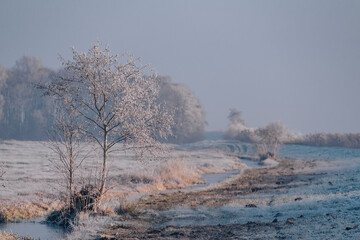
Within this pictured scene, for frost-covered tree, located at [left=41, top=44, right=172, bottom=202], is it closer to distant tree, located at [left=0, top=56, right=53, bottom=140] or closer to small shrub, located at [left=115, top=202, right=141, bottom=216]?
small shrub, located at [left=115, top=202, right=141, bottom=216]

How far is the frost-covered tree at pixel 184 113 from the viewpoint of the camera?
8612 cm

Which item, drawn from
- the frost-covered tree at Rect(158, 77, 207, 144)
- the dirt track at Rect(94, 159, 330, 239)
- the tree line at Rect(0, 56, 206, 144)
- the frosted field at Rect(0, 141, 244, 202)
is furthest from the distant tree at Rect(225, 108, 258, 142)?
the dirt track at Rect(94, 159, 330, 239)

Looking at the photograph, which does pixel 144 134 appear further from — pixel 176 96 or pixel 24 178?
pixel 176 96

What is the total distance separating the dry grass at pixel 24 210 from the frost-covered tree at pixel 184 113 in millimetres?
65400

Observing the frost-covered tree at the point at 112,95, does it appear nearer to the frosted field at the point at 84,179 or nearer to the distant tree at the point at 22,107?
the frosted field at the point at 84,179

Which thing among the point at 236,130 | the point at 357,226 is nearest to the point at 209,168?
the point at 357,226

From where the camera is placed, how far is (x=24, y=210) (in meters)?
17.2

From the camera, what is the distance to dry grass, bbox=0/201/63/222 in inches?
649

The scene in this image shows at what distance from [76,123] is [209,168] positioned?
25.0m

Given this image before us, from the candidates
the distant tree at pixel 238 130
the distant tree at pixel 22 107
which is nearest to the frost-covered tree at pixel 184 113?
the distant tree at pixel 238 130

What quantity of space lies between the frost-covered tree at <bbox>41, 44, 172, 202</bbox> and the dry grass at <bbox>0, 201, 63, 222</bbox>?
2.90m

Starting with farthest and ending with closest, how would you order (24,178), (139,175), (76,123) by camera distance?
(139,175), (24,178), (76,123)

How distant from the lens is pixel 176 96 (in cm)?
8775

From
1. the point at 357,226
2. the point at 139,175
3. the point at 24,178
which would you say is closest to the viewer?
the point at 357,226
